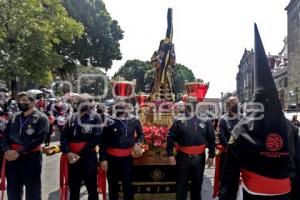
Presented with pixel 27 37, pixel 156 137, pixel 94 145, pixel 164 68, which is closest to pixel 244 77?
pixel 27 37

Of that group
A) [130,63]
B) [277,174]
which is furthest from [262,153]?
[130,63]

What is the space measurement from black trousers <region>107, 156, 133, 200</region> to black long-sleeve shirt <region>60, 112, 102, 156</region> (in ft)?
1.50

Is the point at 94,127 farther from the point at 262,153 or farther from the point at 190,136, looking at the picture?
the point at 262,153

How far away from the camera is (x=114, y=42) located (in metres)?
40.0

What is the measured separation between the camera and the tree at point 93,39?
35469mm

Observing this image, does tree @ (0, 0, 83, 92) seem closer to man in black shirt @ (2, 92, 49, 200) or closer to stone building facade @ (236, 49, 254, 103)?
man in black shirt @ (2, 92, 49, 200)

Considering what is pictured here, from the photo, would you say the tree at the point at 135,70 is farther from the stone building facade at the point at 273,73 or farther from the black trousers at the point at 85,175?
the black trousers at the point at 85,175

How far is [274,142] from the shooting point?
3166 millimetres

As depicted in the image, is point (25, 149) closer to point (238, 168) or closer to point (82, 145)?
point (82, 145)

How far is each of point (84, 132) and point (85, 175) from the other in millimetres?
651

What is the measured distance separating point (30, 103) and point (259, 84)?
3844mm

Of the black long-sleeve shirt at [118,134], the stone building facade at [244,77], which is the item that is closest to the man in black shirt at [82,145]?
the black long-sleeve shirt at [118,134]

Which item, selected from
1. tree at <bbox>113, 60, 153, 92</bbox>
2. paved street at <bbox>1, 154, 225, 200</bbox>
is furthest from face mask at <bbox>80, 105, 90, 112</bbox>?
tree at <bbox>113, 60, 153, 92</bbox>

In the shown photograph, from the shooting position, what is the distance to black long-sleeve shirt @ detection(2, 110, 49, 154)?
19.4ft
